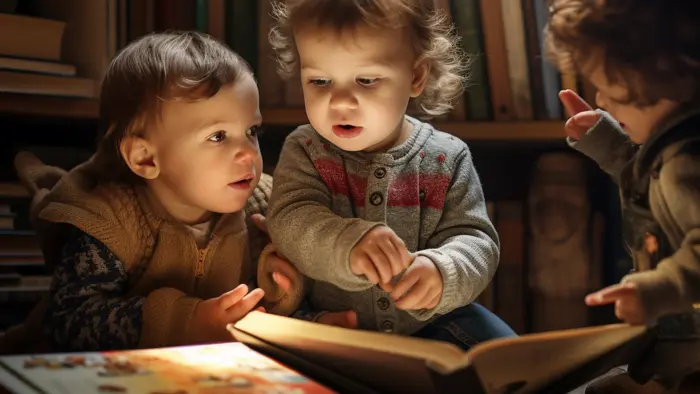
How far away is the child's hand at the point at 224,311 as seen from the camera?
0.95 metres

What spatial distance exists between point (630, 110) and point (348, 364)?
335mm

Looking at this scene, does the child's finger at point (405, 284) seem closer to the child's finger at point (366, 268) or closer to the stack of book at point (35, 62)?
the child's finger at point (366, 268)

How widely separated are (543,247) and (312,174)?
569 mm

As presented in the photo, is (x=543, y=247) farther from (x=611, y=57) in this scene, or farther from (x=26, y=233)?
(x=26, y=233)

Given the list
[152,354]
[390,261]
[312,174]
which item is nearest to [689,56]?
Result: [390,261]

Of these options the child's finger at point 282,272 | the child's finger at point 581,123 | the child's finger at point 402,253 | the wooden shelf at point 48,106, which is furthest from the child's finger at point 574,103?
the wooden shelf at point 48,106

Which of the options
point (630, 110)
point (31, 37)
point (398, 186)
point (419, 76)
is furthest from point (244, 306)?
point (31, 37)

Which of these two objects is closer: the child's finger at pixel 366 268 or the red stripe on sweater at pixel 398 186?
the child's finger at pixel 366 268

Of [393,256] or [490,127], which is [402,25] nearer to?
[393,256]

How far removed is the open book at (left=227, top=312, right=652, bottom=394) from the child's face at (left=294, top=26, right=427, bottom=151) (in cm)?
25

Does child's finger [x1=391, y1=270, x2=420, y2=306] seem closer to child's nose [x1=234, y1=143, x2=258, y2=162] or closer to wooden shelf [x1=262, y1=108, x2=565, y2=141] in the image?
child's nose [x1=234, y1=143, x2=258, y2=162]

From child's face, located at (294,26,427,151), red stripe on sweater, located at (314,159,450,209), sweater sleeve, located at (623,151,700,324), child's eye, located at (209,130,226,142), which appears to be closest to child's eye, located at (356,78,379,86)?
child's face, located at (294,26,427,151)

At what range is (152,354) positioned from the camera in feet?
2.72

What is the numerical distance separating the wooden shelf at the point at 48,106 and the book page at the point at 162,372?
0.69 meters
